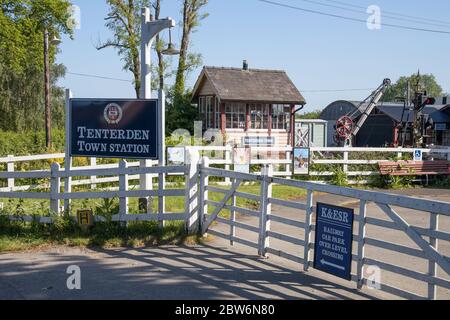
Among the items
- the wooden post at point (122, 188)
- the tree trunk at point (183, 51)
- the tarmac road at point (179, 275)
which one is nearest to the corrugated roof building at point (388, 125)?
the tree trunk at point (183, 51)

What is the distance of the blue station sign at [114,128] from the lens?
10188 mm

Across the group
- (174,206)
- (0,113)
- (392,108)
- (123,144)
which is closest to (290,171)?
(174,206)

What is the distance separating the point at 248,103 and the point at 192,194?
21.9 m

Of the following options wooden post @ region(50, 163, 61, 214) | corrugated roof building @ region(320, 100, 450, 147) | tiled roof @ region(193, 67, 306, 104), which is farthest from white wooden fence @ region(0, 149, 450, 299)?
corrugated roof building @ region(320, 100, 450, 147)

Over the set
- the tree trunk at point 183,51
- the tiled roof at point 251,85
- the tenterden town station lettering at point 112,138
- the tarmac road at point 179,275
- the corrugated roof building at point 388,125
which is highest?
the tree trunk at point 183,51

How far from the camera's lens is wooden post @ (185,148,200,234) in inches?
388

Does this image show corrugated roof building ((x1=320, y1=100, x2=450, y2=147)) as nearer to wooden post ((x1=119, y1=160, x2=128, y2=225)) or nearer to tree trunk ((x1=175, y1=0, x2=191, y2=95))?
tree trunk ((x1=175, y1=0, x2=191, y2=95))

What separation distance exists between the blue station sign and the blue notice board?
3.76 m

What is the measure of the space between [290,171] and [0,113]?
35709 mm

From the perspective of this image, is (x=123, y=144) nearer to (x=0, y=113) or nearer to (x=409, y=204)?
(x=409, y=204)

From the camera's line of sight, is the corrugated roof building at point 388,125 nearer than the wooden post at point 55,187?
No

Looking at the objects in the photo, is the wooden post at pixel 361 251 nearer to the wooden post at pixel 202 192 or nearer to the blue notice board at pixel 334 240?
the blue notice board at pixel 334 240

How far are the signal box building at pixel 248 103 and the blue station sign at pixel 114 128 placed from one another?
758 inches

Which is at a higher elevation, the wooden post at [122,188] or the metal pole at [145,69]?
the metal pole at [145,69]
